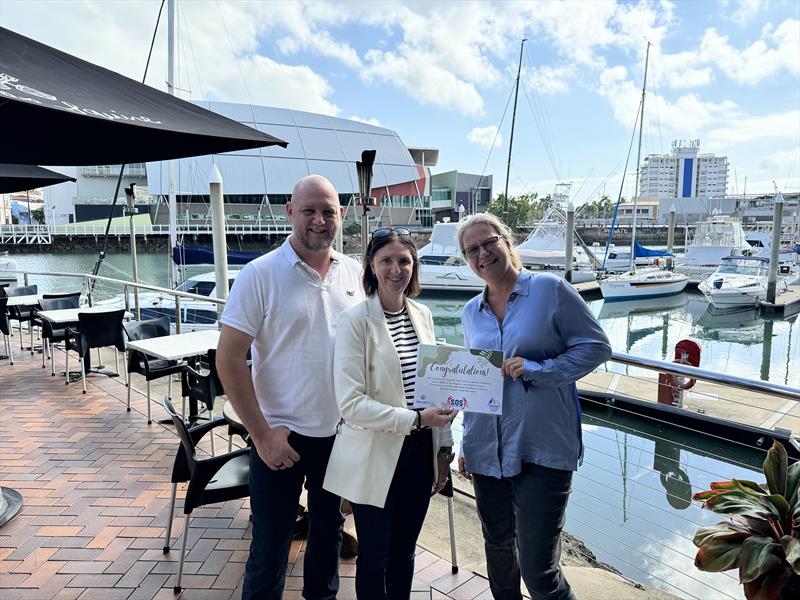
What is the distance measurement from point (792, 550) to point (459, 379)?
105 cm

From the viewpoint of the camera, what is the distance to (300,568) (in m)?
2.46

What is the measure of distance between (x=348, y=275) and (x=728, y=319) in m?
23.5

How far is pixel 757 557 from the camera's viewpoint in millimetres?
1492

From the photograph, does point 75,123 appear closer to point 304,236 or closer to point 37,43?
point 37,43

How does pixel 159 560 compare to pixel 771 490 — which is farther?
pixel 159 560

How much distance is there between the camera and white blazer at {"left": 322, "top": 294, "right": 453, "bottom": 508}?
64.7 inches

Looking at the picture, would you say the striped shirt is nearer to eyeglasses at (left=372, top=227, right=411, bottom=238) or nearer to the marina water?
eyeglasses at (left=372, top=227, right=411, bottom=238)

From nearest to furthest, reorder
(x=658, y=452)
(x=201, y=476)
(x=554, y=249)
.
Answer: (x=201, y=476) < (x=658, y=452) < (x=554, y=249)

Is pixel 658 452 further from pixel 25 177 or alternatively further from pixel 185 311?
pixel 185 311

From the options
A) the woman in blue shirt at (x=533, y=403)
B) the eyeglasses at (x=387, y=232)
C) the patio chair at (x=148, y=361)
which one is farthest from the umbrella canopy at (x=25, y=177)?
the woman in blue shirt at (x=533, y=403)

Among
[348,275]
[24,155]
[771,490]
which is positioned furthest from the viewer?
[24,155]

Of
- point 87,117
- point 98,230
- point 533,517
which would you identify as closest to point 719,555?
point 533,517

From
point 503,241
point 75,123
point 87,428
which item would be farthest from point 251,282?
point 87,428

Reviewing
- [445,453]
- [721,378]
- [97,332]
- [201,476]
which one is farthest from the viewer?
[97,332]
